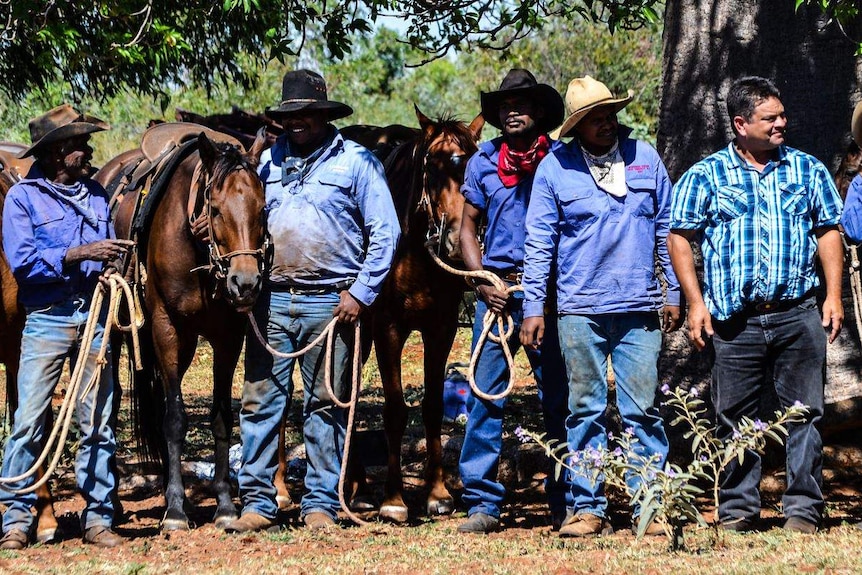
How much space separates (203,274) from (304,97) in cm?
118

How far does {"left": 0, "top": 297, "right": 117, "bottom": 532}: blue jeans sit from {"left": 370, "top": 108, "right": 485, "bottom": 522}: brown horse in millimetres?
1632

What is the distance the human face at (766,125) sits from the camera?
5.77 meters

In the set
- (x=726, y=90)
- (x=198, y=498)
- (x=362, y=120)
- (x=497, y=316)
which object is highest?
(x=362, y=120)

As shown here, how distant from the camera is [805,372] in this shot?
5895mm

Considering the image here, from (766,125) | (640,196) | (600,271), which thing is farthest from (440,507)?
(766,125)

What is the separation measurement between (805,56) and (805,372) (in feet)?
8.76

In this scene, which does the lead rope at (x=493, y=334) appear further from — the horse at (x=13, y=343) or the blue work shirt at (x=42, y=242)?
the horse at (x=13, y=343)

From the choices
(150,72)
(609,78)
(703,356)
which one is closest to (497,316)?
(703,356)

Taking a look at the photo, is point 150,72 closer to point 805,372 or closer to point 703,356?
point 703,356

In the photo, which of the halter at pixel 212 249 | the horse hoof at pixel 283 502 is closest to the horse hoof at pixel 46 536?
the horse hoof at pixel 283 502

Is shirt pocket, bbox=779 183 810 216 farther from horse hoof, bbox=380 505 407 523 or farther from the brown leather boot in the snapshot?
horse hoof, bbox=380 505 407 523

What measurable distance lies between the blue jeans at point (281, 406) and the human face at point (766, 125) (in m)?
2.37

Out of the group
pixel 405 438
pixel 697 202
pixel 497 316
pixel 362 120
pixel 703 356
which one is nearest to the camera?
pixel 697 202

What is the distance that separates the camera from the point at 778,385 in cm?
602
